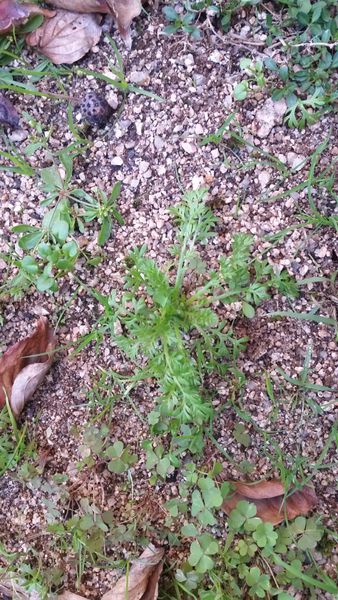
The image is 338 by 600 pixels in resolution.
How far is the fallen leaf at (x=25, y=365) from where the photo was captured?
216 centimetres

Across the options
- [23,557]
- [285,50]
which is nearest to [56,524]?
[23,557]

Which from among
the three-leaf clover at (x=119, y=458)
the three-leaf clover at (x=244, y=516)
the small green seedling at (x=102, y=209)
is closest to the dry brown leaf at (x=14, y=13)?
the small green seedling at (x=102, y=209)

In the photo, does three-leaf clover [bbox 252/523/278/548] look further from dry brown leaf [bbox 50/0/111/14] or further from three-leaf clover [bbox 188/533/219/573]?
dry brown leaf [bbox 50/0/111/14]

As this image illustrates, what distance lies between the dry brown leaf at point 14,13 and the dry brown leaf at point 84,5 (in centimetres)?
7

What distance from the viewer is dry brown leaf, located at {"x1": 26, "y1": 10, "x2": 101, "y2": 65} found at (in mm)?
2180

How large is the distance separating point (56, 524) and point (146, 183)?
1.12 metres

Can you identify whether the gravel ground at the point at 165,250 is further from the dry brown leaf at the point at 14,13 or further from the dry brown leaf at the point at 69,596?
the dry brown leaf at the point at 14,13

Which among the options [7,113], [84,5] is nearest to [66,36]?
[84,5]

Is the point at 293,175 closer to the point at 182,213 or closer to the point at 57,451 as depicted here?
the point at 182,213

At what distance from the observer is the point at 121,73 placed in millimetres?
2156

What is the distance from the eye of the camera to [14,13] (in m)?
2.17

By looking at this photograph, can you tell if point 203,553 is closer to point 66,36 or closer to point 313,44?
point 313,44

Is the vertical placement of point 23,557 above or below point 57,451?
below

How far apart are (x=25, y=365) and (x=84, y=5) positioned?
1.18 m
